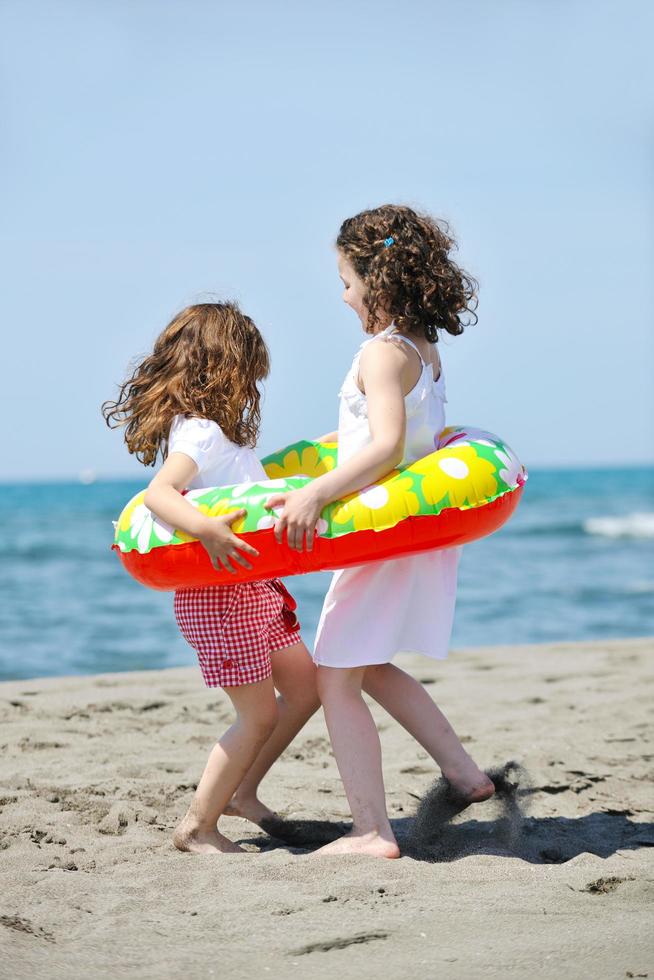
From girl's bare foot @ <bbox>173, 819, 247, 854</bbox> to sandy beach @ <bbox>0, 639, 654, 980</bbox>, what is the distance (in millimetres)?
50

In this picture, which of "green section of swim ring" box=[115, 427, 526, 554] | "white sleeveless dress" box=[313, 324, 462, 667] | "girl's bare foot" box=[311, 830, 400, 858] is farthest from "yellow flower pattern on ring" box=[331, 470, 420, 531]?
"girl's bare foot" box=[311, 830, 400, 858]

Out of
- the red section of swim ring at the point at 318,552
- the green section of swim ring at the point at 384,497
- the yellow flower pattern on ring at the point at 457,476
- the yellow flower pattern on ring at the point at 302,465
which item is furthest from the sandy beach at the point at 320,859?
the yellow flower pattern on ring at the point at 302,465

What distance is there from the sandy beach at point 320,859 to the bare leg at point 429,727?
15 centimetres

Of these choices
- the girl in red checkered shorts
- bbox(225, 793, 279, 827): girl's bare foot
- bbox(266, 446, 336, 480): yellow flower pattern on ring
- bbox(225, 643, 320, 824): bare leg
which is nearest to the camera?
the girl in red checkered shorts

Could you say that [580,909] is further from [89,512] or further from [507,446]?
[89,512]

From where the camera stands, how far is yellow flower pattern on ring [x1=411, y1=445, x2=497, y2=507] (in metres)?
3.30

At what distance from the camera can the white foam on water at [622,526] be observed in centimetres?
2391

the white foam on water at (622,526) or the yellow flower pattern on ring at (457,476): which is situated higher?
the yellow flower pattern on ring at (457,476)

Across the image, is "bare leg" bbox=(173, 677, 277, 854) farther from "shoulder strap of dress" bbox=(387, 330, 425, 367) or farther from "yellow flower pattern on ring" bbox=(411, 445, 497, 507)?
"shoulder strap of dress" bbox=(387, 330, 425, 367)

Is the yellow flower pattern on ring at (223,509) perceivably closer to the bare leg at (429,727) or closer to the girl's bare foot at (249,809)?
the bare leg at (429,727)

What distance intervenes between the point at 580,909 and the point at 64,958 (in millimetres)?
1220

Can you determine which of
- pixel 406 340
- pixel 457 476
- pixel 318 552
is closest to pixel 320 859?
pixel 318 552

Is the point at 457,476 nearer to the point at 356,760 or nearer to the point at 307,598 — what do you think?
the point at 356,760

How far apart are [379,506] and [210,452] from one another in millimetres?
555
